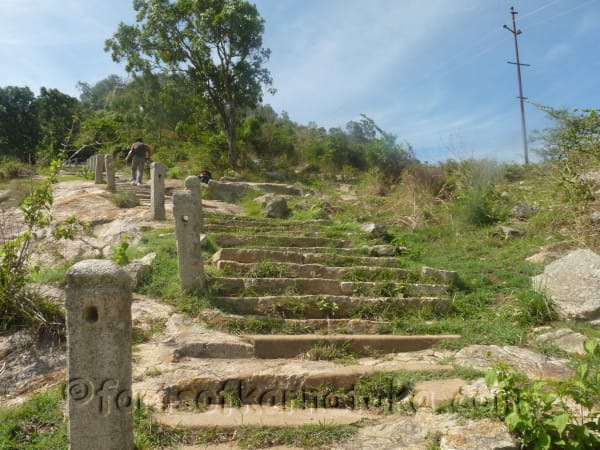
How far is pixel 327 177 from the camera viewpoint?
75.9 ft

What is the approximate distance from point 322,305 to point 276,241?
109 inches

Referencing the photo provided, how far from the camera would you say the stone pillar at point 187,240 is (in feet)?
17.9

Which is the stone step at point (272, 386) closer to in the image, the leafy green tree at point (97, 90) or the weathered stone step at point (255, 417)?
the weathered stone step at point (255, 417)

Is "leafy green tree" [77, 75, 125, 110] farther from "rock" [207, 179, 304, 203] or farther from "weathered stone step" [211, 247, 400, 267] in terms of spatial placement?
"weathered stone step" [211, 247, 400, 267]

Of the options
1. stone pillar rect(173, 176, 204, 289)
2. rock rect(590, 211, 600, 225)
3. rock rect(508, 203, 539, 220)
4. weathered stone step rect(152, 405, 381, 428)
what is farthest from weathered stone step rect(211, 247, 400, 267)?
rock rect(508, 203, 539, 220)

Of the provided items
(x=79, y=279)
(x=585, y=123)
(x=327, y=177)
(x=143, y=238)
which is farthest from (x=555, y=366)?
(x=327, y=177)

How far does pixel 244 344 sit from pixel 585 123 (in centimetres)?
702

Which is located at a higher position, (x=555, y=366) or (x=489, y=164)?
(x=489, y=164)

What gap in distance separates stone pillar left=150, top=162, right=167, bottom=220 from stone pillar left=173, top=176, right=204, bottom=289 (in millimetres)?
4432

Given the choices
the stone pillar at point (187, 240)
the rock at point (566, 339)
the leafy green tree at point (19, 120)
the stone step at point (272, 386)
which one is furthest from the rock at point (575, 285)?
the leafy green tree at point (19, 120)

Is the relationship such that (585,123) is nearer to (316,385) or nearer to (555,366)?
(555,366)

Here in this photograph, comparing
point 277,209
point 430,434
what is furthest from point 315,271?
point 277,209

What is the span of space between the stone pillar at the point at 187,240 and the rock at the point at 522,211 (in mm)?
7181

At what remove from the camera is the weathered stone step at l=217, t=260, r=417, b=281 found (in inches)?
251
